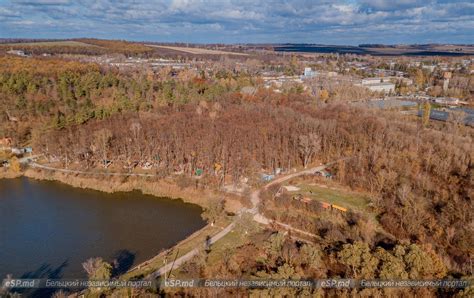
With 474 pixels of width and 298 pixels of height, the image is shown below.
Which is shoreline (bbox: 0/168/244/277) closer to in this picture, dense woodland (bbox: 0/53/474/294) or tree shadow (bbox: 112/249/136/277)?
dense woodland (bbox: 0/53/474/294)

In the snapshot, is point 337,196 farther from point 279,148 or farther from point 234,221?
point 234,221

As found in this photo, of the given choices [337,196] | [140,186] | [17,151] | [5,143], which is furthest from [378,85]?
[5,143]

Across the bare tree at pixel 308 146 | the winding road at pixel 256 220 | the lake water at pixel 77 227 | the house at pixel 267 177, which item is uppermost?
the bare tree at pixel 308 146

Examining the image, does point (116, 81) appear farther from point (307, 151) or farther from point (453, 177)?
point (453, 177)

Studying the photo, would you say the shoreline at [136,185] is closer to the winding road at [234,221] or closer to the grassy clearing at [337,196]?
the winding road at [234,221]

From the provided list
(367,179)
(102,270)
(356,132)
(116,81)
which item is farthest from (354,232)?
(116,81)

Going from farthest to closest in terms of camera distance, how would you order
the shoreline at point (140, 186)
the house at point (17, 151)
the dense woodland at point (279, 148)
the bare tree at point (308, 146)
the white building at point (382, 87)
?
the white building at point (382, 87)
the house at point (17, 151)
the bare tree at point (308, 146)
the shoreline at point (140, 186)
the dense woodland at point (279, 148)

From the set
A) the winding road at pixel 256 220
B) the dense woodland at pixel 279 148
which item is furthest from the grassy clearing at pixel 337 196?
the winding road at pixel 256 220

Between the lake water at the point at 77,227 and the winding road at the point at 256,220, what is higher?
the winding road at the point at 256,220
